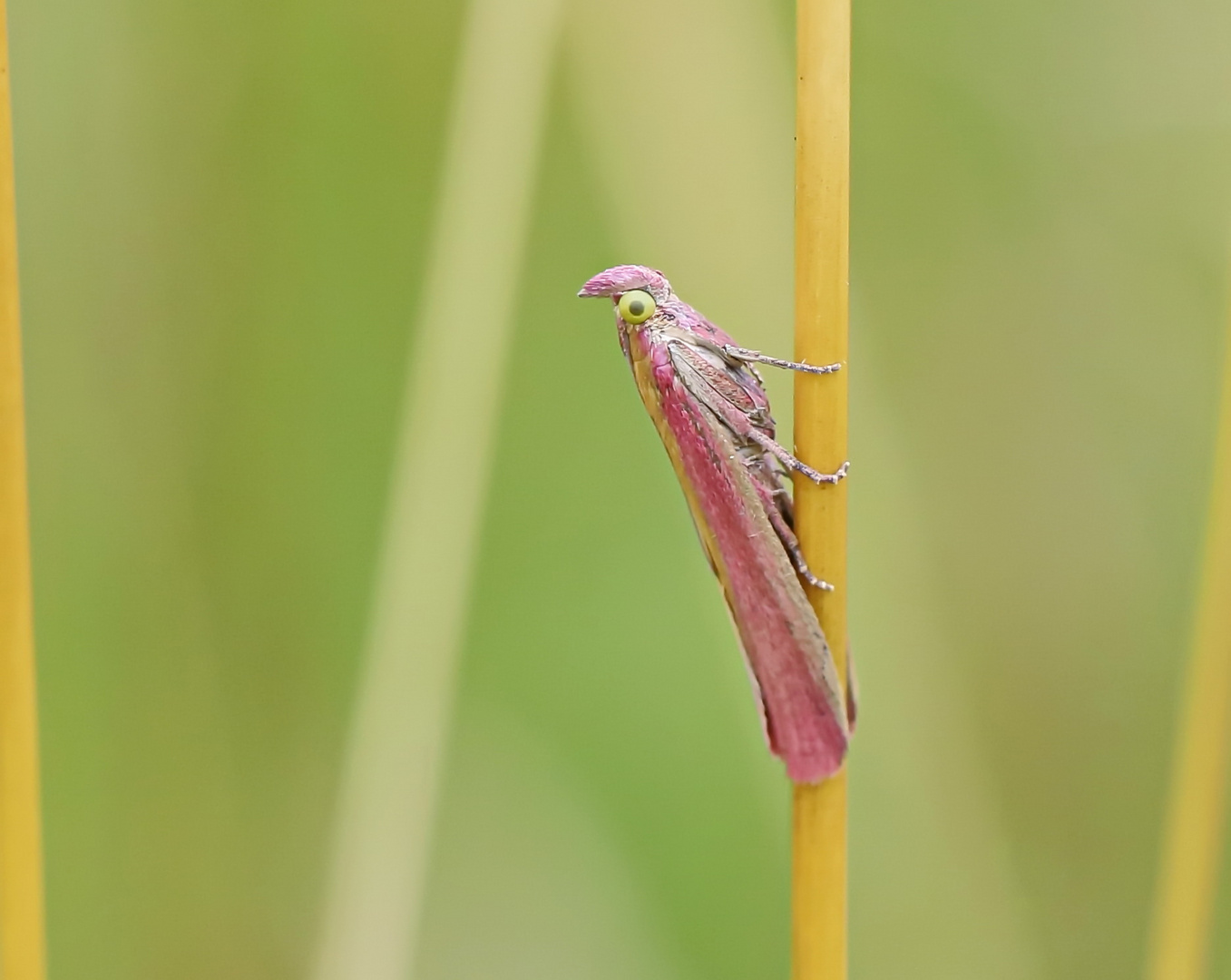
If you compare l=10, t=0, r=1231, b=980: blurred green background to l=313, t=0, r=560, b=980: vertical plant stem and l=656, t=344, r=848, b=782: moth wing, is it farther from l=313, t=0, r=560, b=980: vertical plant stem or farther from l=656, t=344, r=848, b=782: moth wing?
l=656, t=344, r=848, b=782: moth wing

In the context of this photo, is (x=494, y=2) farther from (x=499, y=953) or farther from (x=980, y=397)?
(x=499, y=953)

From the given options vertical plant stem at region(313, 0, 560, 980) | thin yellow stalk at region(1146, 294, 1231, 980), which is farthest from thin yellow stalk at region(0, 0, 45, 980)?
thin yellow stalk at region(1146, 294, 1231, 980)

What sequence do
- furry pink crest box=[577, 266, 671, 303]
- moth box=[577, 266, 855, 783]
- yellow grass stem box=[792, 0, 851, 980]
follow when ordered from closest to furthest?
yellow grass stem box=[792, 0, 851, 980] < moth box=[577, 266, 855, 783] < furry pink crest box=[577, 266, 671, 303]

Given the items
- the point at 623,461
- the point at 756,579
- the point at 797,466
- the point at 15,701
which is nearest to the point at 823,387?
the point at 797,466

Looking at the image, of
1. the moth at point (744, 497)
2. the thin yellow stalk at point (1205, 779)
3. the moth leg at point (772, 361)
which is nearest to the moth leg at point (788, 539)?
the moth at point (744, 497)

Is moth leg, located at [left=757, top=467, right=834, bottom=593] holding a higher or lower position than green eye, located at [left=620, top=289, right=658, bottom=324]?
lower

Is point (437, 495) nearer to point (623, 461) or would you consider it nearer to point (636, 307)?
point (623, 461)

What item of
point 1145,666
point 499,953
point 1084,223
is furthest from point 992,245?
point 499,953
